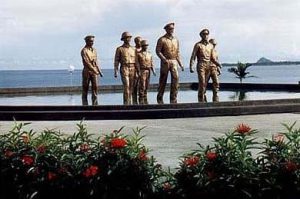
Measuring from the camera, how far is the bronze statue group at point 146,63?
18.1 metres

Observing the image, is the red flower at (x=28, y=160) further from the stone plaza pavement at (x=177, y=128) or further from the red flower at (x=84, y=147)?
the stone plaza pavement at (x=177, y=128)

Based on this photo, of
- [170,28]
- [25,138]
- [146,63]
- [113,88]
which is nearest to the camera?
[25,138]

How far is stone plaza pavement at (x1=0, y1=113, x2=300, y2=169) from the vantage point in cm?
1096

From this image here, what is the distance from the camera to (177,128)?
14.3m

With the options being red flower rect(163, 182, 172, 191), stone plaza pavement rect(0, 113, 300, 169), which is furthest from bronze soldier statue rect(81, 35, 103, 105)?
red flower rect(163, 182, 172, 191)

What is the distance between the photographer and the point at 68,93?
A: 32.5 meters

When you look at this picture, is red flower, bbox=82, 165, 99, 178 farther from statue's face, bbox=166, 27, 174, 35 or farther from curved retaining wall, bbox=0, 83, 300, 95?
curved retaining wall, bbox=0, 83, 300, 95

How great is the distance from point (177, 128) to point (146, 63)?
A: 15.5ft

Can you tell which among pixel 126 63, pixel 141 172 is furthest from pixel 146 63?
pixel 141 172

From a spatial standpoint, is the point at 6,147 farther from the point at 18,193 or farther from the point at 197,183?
the point at 197,183

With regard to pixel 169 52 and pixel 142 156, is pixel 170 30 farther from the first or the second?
pixel 142 156

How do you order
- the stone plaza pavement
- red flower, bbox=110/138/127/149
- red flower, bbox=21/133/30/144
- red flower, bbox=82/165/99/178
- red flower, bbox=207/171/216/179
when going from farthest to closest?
the stone plaza pavement → red flower, bbox=21/133/30/144 → red flower, bbox=110/138/127/149 → red flower, bbox=82/165/99/178 → red flower, bbox=207/171/216/179

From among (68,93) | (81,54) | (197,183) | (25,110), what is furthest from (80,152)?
(68,93)

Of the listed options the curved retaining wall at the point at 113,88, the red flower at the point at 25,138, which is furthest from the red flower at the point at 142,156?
the curved retaining wall at the point at 113,88
